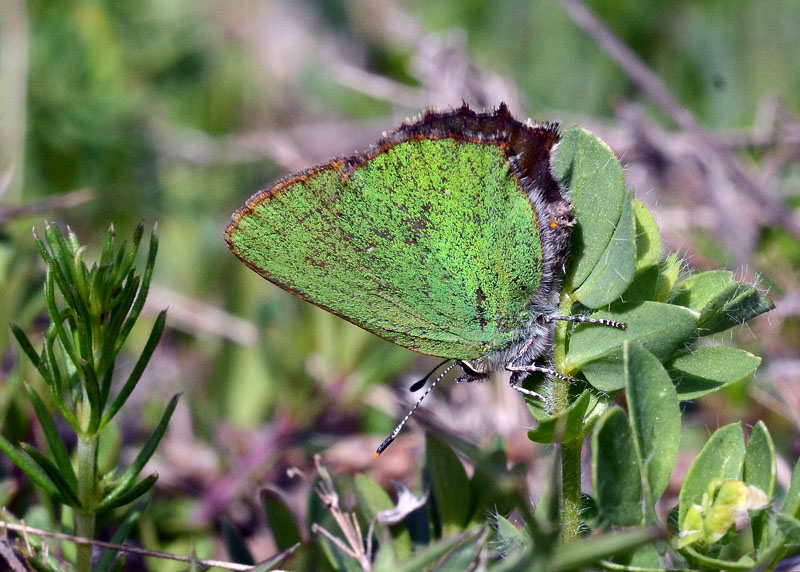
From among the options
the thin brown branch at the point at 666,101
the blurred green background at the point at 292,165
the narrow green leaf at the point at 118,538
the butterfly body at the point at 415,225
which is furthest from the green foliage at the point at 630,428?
the thin brown branch at the point at 666,101

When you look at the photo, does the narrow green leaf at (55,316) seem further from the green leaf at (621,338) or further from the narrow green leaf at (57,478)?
the green leaf at (621,338)

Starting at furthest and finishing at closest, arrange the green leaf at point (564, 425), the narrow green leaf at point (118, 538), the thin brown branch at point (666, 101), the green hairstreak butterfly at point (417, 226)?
the thin brown branch at point (666, 101) → the green hairstreak butterfly at point (417, 226) → the narrow green leaf at point (118, 538) → the green leaf at point (564, 425)

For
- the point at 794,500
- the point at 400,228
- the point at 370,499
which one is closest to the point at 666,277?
the point at 794,500

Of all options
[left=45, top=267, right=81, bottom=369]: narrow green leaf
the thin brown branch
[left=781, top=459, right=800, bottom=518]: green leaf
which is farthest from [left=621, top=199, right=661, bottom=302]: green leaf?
the thin brown branch

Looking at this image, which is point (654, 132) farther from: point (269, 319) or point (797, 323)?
point (269, 319)

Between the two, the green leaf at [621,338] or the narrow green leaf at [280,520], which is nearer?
the green leaf at [621,338]

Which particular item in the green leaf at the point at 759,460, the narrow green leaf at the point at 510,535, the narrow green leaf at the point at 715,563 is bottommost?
the narrow green leaf at the point at 715,563

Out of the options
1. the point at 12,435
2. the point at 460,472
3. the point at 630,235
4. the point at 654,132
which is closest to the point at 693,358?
the point at 630,235
